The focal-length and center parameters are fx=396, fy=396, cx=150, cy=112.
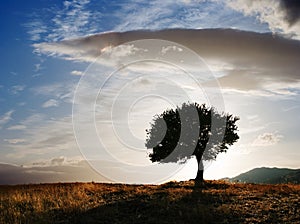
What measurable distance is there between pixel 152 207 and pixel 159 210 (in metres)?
1.06

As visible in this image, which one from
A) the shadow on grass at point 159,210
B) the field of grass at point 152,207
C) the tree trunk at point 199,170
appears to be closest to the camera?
the shadow on grass at point 159,210

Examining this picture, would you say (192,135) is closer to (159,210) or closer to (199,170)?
(199,170)

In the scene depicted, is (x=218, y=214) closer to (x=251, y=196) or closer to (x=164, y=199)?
(x=164, y=199)

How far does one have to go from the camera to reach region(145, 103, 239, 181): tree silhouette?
48375 millimetres

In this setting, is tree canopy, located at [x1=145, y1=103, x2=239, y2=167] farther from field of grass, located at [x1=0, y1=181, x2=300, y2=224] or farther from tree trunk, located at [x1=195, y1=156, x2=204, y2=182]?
field of grass, located at [x1=0, y1=181, x2=300, y2=224]

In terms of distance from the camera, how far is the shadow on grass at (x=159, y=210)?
21281 mm

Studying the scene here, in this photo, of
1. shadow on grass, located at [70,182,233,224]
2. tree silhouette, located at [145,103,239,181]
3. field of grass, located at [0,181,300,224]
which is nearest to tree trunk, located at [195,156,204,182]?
tree silhouette, located at [145,103,239,181]

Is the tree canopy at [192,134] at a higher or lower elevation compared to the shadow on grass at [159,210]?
higher

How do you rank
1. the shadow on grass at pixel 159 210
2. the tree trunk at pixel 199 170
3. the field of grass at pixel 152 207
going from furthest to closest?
the tree trunk at pixel 199 170 → the field of grass at pixel 152 207 → the shadow on grass at pixel 159 210

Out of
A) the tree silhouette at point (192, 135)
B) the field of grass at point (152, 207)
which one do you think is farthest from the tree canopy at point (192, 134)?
the field of grass at point (152, 207)

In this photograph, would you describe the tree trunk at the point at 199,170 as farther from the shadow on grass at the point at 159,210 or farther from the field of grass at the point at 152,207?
the shadow on grass at the point at 159,210

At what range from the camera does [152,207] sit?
23.9 meters

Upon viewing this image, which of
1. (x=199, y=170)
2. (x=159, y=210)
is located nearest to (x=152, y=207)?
(x=159, y=210)

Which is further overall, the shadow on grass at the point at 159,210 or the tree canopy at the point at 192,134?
the tree canopy at the point at 192,134
